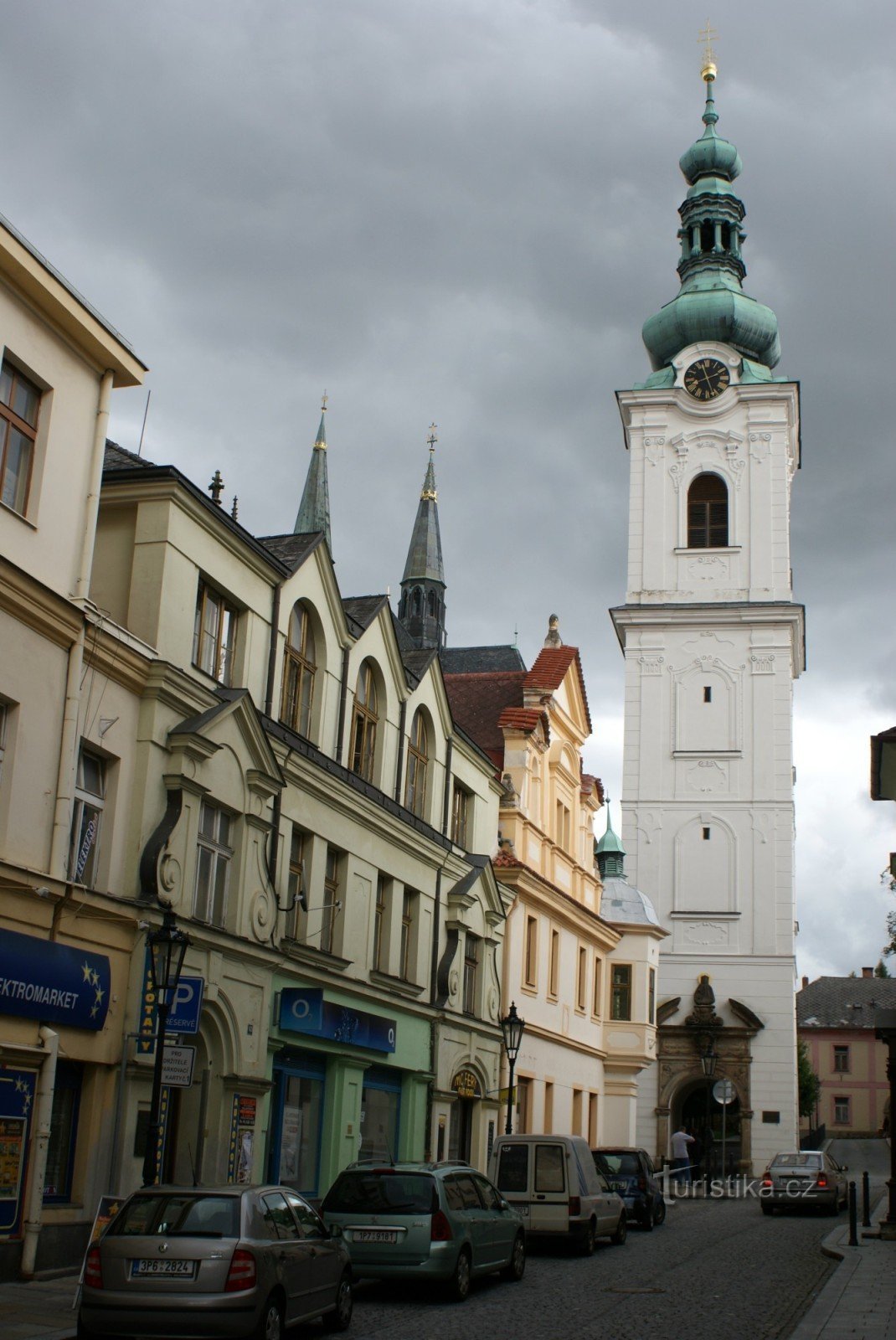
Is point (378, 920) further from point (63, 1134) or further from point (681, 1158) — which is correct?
point (681, 1158)

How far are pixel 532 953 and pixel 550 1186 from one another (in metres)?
15.1

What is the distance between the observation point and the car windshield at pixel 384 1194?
17.4 m

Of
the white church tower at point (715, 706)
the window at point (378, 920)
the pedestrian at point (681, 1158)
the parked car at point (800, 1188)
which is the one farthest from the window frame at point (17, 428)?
the white church tower at point (715, 706)

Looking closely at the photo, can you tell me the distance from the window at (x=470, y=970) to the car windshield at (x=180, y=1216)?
1960 centimetres

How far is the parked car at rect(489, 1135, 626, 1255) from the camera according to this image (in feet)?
75.3

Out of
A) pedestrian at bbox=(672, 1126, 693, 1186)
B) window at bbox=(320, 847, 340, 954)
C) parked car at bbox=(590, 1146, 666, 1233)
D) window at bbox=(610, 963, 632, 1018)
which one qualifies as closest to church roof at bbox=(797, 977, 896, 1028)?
pedestrian at bbox=(672, 1126, 693, 1186)

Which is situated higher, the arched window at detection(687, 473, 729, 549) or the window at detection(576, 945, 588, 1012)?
the arched window at detection(687, 473, 729, 549)

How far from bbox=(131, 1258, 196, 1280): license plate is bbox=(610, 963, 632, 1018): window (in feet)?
114

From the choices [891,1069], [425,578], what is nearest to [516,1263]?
[891,1069]

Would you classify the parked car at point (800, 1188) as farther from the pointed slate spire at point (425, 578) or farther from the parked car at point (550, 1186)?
the pointed slate spire at point (425, 578)

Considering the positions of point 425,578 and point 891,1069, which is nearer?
point 891,1069

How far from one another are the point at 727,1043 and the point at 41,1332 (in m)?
46.4

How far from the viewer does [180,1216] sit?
43.6 feet

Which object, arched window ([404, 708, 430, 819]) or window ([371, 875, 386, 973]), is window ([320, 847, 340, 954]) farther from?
arched window ([404, 708, 430, 819])
